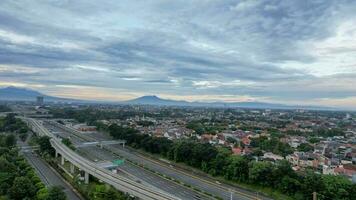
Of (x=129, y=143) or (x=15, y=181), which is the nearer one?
(x=15, y=181)

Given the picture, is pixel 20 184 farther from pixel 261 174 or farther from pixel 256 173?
pixel 261 174

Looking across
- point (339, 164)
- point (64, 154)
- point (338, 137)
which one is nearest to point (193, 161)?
point (64, 154)

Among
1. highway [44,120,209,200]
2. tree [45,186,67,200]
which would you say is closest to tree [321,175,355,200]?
highway [44,120,209,200]

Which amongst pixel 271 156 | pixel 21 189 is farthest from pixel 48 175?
pixel 271 156

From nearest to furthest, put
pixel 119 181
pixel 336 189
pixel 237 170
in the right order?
1. pixel 119 181
2. pixel 336 189
3. pixel 237 170

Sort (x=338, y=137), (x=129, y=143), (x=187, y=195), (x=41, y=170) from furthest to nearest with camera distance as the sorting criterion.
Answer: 1. (x=338, y=137)
2. (x=129, y=143)
3. (x=41, y=170)
4. (x=187, y=195)

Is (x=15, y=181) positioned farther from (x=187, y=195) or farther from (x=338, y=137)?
(x=338, y=137)

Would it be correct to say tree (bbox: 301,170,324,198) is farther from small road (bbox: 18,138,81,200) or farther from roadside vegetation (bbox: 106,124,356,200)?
small road (bbox: 18,138,81,200)

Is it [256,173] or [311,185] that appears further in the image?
[256,173]
